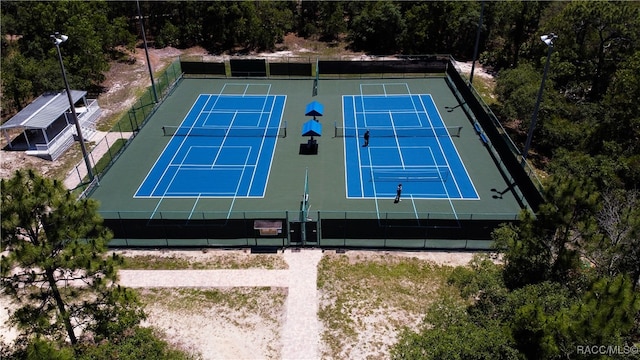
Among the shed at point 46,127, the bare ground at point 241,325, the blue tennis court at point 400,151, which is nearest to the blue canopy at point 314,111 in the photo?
the blue tennis court at point 400,151

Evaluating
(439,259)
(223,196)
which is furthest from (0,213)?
(439,259)

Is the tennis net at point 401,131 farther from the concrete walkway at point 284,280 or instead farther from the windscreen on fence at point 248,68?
the concrete walkway at point 284,280

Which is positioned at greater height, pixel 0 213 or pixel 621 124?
pixel 0 213

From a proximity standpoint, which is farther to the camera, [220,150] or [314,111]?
[314,111]

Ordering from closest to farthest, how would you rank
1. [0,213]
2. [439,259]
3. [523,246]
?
1. [0,213]
2. [523,246]
3. [439,259]

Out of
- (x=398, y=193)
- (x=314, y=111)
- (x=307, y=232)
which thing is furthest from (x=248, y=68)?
(x=307, y=232)

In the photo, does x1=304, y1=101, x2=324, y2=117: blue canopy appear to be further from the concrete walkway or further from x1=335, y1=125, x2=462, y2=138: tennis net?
the concrete walkway

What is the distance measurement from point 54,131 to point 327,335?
88.8 feet

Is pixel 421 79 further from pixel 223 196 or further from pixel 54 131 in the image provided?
pixel 54 131

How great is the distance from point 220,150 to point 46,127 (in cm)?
1175

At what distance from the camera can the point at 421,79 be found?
46219 millimetres

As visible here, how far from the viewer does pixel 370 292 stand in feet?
70.9

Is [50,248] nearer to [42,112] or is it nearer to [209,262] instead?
[209,262]

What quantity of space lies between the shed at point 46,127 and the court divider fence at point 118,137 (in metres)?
2.07
